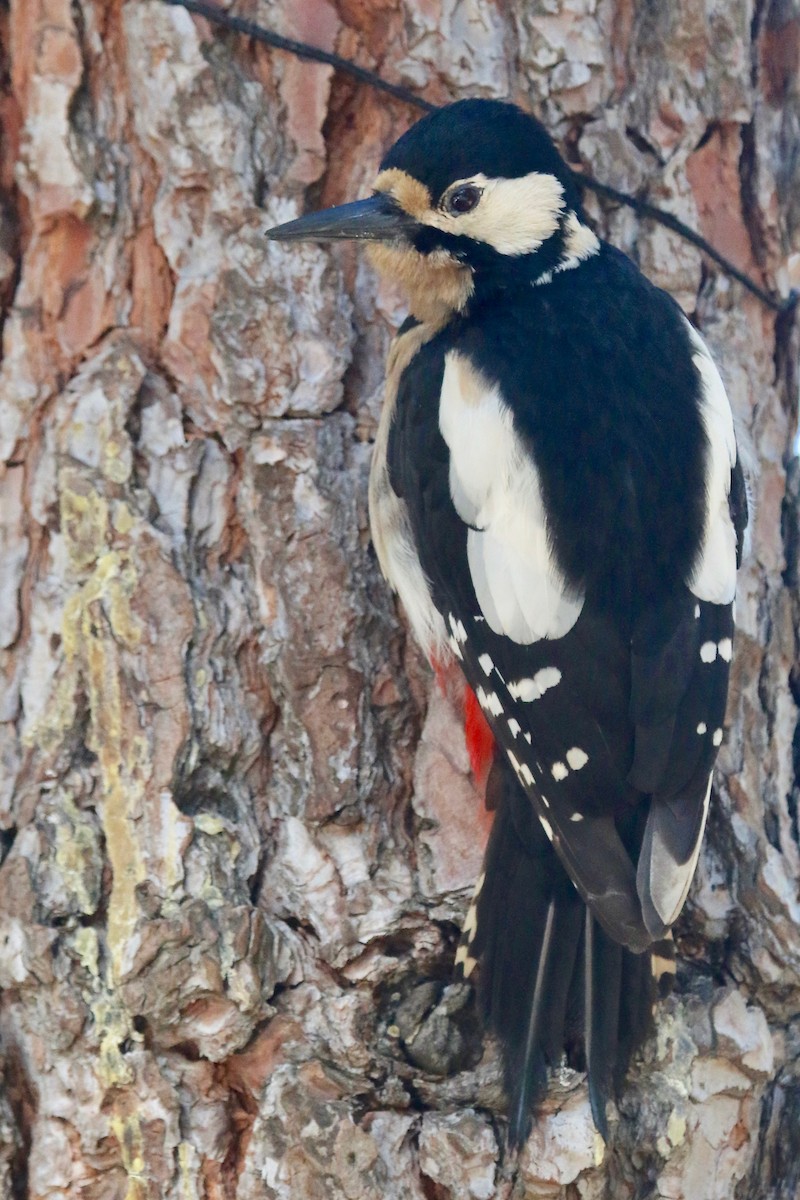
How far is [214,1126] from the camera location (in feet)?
5.53

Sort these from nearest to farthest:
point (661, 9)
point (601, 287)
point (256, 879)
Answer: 1. point (256, 879)
2. point (601, 287)
3. point (661, 9)

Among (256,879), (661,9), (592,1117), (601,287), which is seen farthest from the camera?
(661,9)

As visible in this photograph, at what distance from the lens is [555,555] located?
5.95 ft

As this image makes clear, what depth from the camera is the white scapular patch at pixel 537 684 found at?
1.78 m

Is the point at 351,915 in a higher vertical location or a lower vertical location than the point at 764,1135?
higher

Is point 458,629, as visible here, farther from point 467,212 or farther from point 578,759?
point 467,212

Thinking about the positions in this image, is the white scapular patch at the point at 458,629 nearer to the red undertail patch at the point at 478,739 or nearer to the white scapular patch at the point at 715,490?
the red undertail patch at the point at 478,739

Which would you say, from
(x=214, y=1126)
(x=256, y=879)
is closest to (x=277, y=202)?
(x=256, y=879)

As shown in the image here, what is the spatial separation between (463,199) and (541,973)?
116 centimetres

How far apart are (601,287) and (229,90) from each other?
63 centimetres

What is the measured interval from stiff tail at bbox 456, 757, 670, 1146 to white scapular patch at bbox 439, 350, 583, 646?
230 millimetres

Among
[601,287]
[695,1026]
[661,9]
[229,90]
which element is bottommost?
[695,1026]

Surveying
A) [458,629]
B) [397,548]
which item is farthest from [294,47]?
[458,629]

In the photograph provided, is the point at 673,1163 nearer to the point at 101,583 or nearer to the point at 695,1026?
the point at 695,1026
